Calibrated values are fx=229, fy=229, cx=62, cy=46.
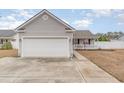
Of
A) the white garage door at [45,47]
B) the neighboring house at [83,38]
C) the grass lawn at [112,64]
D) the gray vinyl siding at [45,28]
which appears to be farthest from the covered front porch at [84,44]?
the white garage door at [45,47]

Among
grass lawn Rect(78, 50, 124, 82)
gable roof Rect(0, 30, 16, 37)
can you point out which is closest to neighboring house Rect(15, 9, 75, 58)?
grass lawn Rect(78, 50, 124, 82)

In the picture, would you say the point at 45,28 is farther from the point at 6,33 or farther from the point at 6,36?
the point at 6,33

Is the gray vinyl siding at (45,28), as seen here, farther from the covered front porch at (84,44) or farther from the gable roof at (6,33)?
the gable roof at (6,33)

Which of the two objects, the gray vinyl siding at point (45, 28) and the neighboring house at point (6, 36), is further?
the neighboring house at point (6, 36)

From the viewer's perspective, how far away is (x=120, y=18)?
30.9 m

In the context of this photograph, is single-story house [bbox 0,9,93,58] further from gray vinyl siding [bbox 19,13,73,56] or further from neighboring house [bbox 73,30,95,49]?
neighboring house [bbox 73,30,95,49]

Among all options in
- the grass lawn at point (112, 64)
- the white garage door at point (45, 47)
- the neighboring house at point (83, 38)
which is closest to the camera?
the grass lawn at point (112, 64)

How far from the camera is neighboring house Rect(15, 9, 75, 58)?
64.8 feet

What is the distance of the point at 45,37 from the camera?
20.0 m

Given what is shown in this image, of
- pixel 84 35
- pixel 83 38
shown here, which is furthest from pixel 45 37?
pixel 84 35

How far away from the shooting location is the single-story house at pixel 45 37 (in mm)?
19781

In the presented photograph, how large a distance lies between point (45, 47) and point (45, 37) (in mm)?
893
